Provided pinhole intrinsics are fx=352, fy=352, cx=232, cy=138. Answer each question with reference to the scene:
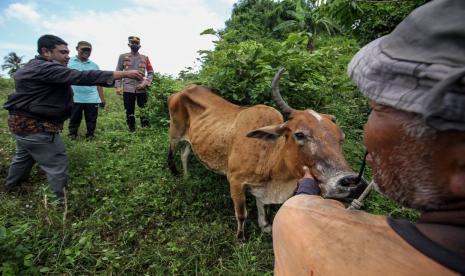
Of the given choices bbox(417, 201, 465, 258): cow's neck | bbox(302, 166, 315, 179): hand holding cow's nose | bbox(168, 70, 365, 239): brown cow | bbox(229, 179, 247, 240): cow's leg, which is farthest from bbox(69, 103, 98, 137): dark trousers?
bbox(417, 201, 465, 258): cow's neck

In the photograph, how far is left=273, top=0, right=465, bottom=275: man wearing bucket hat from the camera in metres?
0.78

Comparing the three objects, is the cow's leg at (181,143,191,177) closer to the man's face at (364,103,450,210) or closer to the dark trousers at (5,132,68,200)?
the dark trousers at (5,132,68,200)

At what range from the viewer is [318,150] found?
316 cm

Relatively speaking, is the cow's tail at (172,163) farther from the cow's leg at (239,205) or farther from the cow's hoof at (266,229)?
the cow's hoof at (266,229)

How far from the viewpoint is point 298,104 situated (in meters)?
5.05

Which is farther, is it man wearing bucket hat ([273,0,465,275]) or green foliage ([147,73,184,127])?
green foliage ([147,73,184,127])

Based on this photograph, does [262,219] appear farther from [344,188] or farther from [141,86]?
[141,86]

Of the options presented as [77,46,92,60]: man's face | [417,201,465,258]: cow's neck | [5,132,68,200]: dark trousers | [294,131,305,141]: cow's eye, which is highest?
[417,201,465,258]: cow's neck

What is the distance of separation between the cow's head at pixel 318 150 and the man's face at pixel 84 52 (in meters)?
4.90

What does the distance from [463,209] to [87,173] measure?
543 cm

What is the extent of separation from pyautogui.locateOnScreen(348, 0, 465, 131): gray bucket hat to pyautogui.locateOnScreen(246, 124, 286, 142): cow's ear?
2.61 m

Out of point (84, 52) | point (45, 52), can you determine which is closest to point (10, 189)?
point (45, 52)

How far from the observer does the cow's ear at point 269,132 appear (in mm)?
3603

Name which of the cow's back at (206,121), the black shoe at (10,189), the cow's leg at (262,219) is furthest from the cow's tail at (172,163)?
the black shoe at (10,189)
